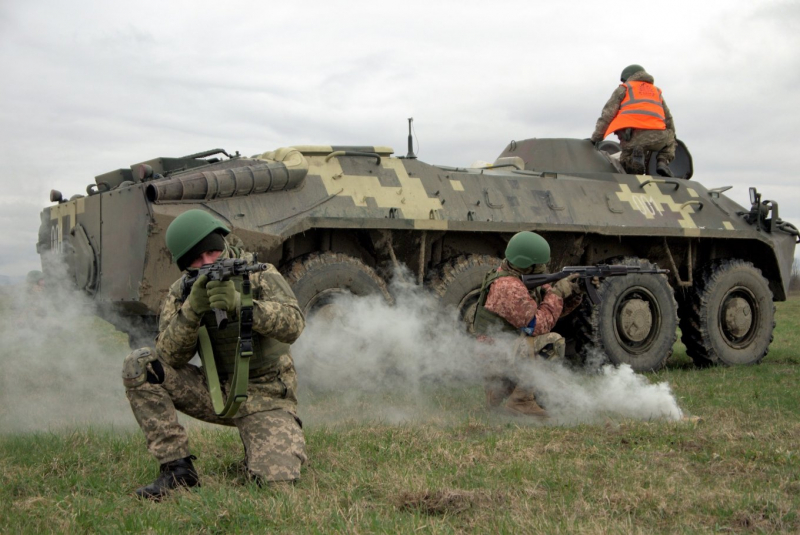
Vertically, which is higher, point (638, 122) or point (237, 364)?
point (638, 122)

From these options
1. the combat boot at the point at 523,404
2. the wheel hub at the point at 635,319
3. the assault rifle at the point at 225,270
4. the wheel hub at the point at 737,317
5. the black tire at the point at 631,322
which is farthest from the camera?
the wheel hub at the point at 737,317

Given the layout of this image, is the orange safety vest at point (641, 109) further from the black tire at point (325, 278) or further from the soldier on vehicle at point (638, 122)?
the black tire at point (325, 278)

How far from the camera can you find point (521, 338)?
705 centimetres

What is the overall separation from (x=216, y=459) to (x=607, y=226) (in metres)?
6.48

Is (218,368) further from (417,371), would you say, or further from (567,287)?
(417,371)

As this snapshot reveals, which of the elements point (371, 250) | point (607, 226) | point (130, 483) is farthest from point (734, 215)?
point (130, 483)

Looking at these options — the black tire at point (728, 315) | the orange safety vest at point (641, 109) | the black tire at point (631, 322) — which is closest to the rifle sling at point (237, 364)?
the black tire at point (631, 322)

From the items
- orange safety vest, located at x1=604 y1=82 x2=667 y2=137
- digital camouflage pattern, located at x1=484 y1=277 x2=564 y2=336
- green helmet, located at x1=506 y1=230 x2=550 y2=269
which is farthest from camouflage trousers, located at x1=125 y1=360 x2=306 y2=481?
orange safety vest, located at x1=604 y1=82 x2=667 y2=137

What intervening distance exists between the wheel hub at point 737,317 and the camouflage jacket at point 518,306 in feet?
16.3

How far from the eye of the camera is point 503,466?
499 centimetres

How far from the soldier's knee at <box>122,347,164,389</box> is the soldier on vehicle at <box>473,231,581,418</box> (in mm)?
3066

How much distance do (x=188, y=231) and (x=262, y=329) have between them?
68cm

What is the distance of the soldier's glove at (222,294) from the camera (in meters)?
4.41

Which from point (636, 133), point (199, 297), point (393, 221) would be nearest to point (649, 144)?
point (636, 133)
